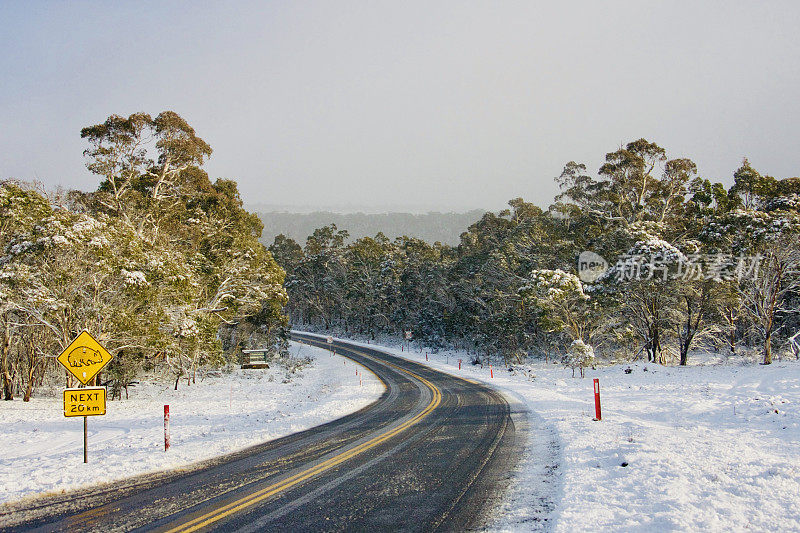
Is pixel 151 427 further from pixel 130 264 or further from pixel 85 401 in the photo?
pixel 130 264

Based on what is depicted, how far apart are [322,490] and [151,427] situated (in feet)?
30.1

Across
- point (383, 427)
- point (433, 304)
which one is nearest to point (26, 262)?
point (383, 427)

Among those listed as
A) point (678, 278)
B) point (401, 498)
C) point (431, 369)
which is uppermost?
point (678, 278)

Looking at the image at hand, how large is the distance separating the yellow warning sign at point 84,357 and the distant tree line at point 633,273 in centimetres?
2402

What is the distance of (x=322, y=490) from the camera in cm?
721

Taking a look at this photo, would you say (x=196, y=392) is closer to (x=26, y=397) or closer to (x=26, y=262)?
(x=26, y=397)

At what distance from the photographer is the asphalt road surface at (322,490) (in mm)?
Result: 5996

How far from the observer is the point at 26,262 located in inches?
656

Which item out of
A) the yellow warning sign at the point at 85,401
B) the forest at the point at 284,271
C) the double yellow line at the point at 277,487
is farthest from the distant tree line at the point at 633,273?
the yellow warning sign at the point at 85,401

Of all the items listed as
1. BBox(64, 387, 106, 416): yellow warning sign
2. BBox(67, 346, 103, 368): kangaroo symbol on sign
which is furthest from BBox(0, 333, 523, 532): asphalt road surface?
BBox(67, 346, 103, 368): kangaroo symbol on sign

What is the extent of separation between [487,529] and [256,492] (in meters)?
3.71

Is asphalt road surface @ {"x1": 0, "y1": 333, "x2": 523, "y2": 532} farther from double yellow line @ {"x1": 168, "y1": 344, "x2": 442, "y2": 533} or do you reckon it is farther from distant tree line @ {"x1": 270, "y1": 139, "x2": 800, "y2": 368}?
distant tree line @ {"x1": 270, "y1": 139, "x2": 800, "y2": 368}

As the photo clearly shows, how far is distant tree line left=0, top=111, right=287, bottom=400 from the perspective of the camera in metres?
16.5

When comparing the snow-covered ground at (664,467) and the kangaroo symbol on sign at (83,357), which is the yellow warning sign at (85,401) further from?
the snow-covered ground at (664,467)
